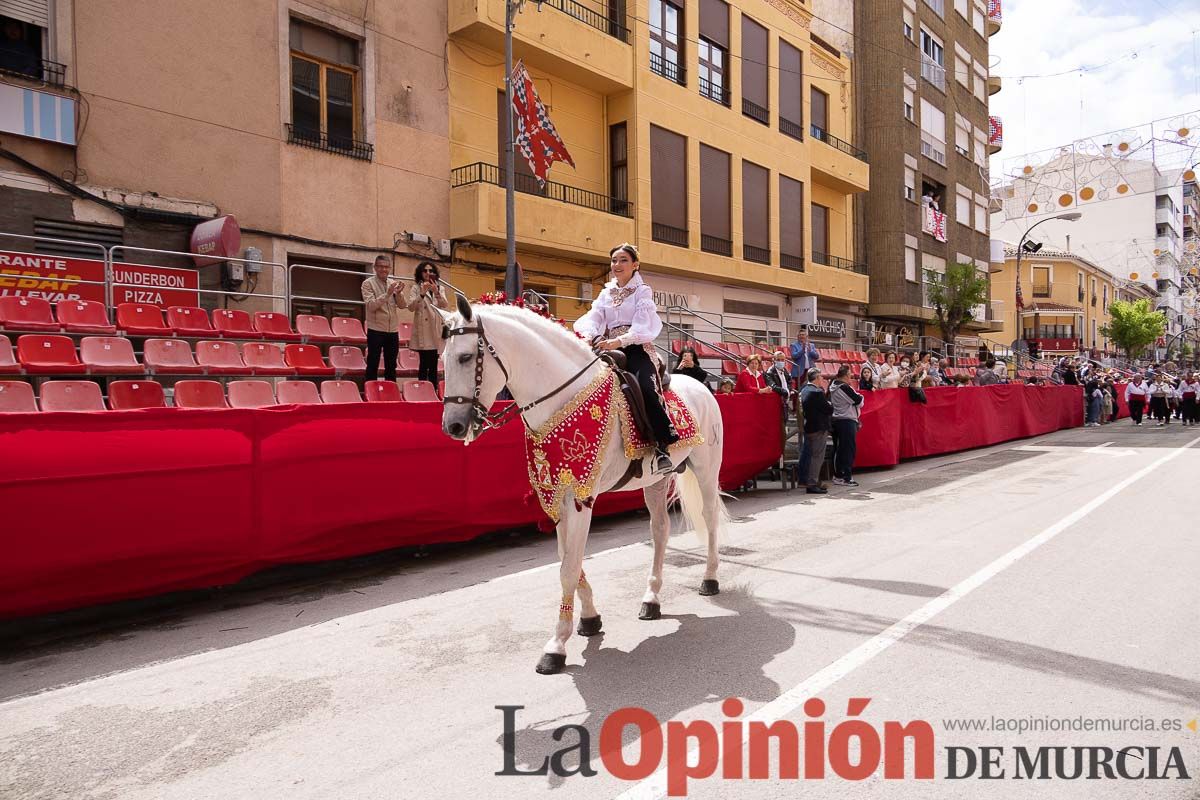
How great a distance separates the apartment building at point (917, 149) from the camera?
107 ft

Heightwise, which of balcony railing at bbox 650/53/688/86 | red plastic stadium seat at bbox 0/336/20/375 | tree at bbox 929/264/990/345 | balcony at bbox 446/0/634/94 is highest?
balcony railing at bbox 650/53/688/86

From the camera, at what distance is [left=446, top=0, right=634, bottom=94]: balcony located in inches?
637

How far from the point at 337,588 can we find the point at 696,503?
10.6ft

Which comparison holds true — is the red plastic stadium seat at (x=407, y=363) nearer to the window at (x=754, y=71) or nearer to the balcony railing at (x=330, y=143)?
the balcony railing at (x=330, y=143)

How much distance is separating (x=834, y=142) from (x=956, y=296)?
29.1ft

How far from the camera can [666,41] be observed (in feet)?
70.8

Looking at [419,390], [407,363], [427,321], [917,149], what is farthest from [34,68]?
[917,149]

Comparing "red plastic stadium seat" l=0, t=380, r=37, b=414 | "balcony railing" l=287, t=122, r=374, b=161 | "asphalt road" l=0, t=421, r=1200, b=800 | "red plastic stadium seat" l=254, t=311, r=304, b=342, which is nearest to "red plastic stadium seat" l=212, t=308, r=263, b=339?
"red plastic stadium seat" l=254, t=311, r=304, b=342

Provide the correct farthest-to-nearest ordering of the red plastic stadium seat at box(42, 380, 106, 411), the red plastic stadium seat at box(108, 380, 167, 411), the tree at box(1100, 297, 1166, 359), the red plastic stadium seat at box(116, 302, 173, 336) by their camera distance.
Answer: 1. the tree at box(1100, 297, 1166, 359)
2. the red plastic stadium seat at box(116, 302, 173, 336)
3. the red plastic stadium seat at box(108, 380, 167, 411)
4. the red plastic stadium seat at box(42, 380, 106, 411)

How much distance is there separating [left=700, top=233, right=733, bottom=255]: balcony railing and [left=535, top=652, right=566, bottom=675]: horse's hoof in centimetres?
1949

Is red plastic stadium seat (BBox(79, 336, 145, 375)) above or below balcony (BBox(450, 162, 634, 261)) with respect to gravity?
below

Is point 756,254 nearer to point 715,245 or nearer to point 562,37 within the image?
point 715,245

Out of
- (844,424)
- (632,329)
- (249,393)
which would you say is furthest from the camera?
(844,424)

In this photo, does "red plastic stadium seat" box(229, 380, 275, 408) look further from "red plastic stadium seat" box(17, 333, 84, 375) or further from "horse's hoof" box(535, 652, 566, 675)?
"horse's hoof" box(535, 652, 566, 675)
